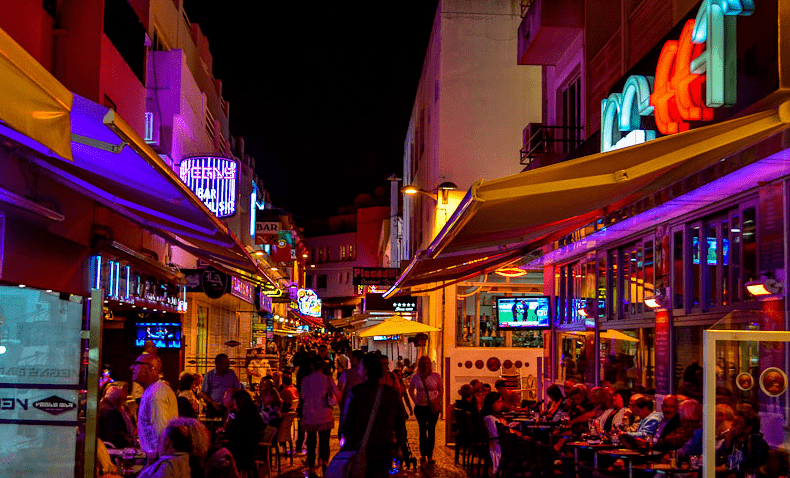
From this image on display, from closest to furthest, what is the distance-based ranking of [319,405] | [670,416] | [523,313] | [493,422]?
1. [670,416]
2. [493,422]
3. [319,405]
4. [523,313]

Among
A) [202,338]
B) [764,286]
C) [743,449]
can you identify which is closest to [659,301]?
[764,286]

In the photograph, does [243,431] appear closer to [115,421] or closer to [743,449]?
[115,421]

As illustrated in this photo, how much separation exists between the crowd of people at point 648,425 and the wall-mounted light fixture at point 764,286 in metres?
1.37

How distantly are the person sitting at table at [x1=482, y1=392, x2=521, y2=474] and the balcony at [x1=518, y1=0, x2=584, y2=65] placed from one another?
24.2 ft

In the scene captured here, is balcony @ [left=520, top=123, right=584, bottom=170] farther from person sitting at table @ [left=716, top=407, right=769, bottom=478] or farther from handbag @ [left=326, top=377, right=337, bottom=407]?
person sitting at table @ [left=716, top=407, right=769, bottom=478]

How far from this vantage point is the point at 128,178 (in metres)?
6.38

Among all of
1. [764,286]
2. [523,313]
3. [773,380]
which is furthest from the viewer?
[523,313]

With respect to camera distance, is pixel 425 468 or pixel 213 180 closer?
pixel 425 468

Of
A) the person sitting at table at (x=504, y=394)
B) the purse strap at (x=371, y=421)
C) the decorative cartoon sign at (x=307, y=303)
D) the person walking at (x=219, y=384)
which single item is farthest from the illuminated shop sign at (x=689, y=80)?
the decorative cartoon sign at (x=307, y=303)

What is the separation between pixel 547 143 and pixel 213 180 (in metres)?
7.16

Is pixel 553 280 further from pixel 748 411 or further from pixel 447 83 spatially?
pixel 748 411

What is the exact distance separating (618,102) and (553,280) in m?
10.2

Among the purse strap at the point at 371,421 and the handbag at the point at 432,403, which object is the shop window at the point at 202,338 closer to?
the handbag at the point at 432,403

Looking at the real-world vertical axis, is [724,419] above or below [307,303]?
below
